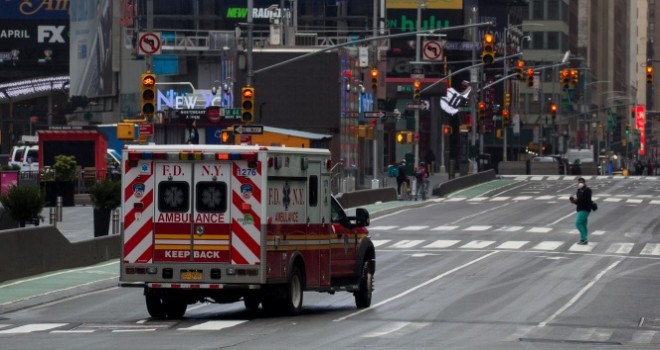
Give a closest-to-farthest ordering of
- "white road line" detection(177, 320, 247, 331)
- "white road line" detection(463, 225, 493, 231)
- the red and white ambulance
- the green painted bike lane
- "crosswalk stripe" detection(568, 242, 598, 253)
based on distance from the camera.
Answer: "white road line" detection(177, 320, 247, 331) → the red and white ambulance → the green painted bike lane → "crosswalk stripe" detection(568, 242, 598, 253) → "white road line" detection(463, 225, 493, 231)

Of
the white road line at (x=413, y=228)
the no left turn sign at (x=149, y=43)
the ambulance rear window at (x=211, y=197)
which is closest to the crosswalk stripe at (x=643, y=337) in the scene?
the ambulance rear window at (x=211, y=197)

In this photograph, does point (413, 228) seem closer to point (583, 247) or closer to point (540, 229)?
point (540, 229)

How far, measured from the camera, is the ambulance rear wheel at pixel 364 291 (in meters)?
23.4

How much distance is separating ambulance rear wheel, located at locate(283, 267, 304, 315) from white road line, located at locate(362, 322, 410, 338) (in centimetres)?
161

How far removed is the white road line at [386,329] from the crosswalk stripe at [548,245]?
1912 cm

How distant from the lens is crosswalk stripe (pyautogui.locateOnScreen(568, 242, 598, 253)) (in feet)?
128

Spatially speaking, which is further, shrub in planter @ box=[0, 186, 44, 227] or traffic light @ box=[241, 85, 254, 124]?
traffic light @ box=[241, 85, 254, 124]

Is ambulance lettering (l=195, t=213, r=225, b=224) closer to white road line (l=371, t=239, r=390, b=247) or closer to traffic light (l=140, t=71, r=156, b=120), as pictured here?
white road line (l=371, t=239, r=390, b=247)

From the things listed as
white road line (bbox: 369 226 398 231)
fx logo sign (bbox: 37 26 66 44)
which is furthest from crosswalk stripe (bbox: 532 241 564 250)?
fx logo sign (bbox: 37 26 66 44)

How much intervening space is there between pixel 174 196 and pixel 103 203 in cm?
1578

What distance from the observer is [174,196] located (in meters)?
21.0

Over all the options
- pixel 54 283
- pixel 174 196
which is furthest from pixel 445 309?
pixel 54 283

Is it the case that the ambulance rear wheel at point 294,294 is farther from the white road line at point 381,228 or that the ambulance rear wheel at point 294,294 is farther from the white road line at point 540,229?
the white road line at point 540,229

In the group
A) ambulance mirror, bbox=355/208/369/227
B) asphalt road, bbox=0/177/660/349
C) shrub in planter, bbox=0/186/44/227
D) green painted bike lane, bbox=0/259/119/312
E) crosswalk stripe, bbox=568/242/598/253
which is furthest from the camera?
crosswalk stripe, bbox=568/242/598/253
